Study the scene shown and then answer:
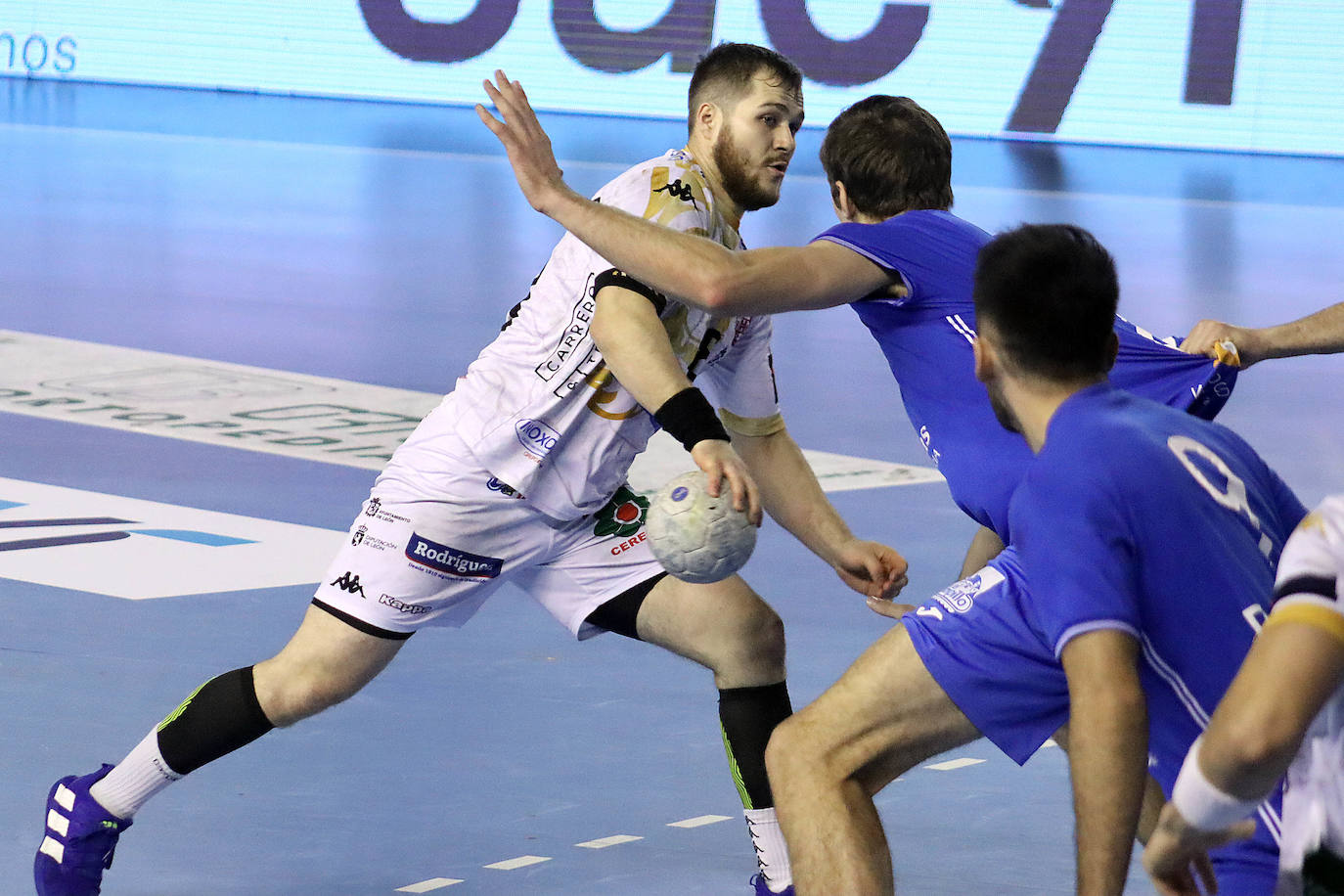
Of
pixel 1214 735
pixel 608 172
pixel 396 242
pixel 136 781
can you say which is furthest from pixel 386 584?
pixel 608 172

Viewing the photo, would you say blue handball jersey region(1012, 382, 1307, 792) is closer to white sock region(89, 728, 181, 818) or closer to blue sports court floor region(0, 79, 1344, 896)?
blue sports court floor region(0, 79, 1344, 896)

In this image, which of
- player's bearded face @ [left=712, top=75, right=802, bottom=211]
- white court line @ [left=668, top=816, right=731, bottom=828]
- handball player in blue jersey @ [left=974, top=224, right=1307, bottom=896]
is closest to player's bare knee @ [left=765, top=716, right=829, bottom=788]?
handball player in blue jersey @ [left=974, top=224, right=1307, bottom=896]

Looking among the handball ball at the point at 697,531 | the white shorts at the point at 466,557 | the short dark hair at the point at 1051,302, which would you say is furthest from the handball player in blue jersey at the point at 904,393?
the white shorts at the point at 466,557

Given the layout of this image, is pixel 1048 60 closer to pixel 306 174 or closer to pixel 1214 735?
pixel 306 174

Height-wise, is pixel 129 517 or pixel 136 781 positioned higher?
pixel 136 781

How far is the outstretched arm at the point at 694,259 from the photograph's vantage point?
4.02 m

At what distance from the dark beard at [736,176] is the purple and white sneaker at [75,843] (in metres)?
1.88

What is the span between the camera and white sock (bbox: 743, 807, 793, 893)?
4309 mm

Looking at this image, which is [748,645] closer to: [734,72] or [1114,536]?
[734,72]

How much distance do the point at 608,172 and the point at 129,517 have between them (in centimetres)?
1172

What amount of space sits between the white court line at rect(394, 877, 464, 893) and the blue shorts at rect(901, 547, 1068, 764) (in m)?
1.26

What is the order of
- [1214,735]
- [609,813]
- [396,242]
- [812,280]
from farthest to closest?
[396,242] → [609,813] → [812,280] → [1214,735]

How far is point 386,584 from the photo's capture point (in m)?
4.45

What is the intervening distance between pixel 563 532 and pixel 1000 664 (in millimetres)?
1253
